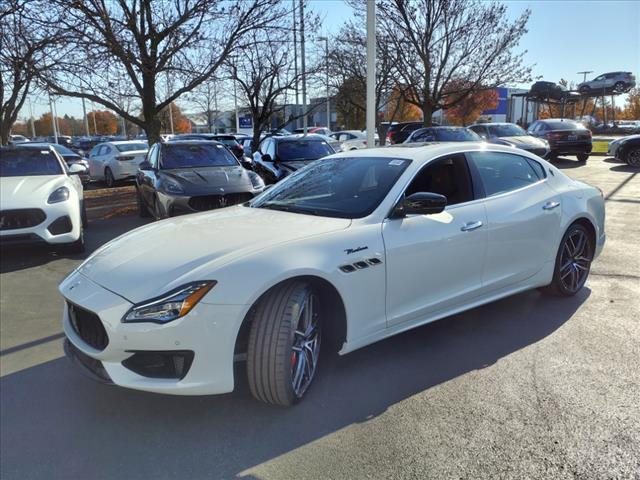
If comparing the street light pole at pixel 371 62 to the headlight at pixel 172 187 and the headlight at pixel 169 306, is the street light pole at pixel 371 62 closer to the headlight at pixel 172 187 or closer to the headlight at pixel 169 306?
A: the headlight at pixel 172 187

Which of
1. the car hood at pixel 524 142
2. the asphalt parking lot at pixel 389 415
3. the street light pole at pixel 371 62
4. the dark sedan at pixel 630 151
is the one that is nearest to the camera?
the asphalt parking lot at pixel 389 415

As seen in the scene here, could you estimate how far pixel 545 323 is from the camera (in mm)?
4207

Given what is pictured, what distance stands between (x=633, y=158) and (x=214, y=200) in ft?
48.3

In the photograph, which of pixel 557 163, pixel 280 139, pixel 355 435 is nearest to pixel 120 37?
pixel 280 139

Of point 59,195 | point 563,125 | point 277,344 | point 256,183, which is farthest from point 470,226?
point 563,125

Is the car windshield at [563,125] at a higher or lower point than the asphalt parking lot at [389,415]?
higher

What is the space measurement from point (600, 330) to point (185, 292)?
11.0ft

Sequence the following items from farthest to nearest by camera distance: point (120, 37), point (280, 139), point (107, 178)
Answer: point (107, 178) < point (280, 139) < point (120, 37)

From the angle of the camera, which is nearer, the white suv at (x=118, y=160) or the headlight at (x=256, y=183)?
the headlight at (x=256, y=183)

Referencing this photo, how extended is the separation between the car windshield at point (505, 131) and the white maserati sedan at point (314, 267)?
12854 mm

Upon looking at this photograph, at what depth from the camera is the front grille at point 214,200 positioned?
24.6ft

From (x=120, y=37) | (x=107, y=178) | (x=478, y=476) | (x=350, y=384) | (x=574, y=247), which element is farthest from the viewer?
(x=107, y=178)

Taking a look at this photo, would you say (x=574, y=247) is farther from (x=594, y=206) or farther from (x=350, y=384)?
(x=350, y=384)

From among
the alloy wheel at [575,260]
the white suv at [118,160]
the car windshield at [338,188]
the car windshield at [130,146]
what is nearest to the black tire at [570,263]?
the alloy wheel at [575,260]
